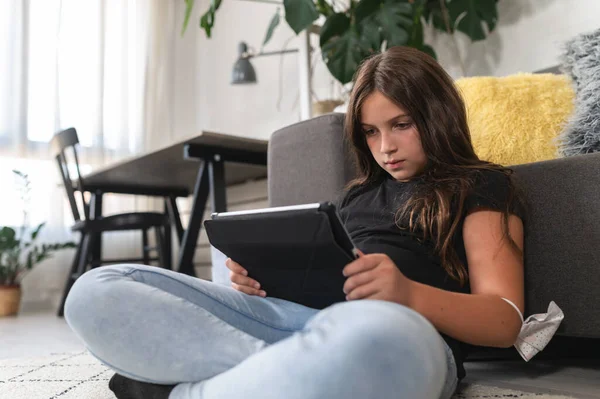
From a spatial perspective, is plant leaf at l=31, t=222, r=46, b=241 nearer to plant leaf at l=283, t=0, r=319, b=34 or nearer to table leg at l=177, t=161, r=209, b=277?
table leg at l=177, t=161, r=209, b=277

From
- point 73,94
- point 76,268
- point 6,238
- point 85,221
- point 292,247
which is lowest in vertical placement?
point 76,268

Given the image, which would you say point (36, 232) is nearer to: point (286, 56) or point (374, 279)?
point (286, 56)

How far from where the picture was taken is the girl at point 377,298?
0.51 meters

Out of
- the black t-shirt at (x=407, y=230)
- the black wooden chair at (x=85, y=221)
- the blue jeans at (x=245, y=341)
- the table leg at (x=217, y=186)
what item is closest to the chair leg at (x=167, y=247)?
the black wooden chair at (x=85, y=221)

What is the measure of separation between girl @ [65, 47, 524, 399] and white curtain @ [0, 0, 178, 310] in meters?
2.68

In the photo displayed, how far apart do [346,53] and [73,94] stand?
2068mm

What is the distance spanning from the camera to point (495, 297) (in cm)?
72

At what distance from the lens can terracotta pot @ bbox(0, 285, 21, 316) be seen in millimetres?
2895

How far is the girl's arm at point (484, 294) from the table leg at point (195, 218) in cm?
145

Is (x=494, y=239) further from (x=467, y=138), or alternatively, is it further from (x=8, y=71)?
(x=8, y=71)

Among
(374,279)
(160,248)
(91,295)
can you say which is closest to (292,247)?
(374,279)

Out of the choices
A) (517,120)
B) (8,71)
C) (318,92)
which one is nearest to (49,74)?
(8,71)

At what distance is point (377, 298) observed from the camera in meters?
0.61

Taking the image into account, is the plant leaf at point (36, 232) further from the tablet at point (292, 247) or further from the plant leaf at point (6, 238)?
the tablet at point (292, 247)
